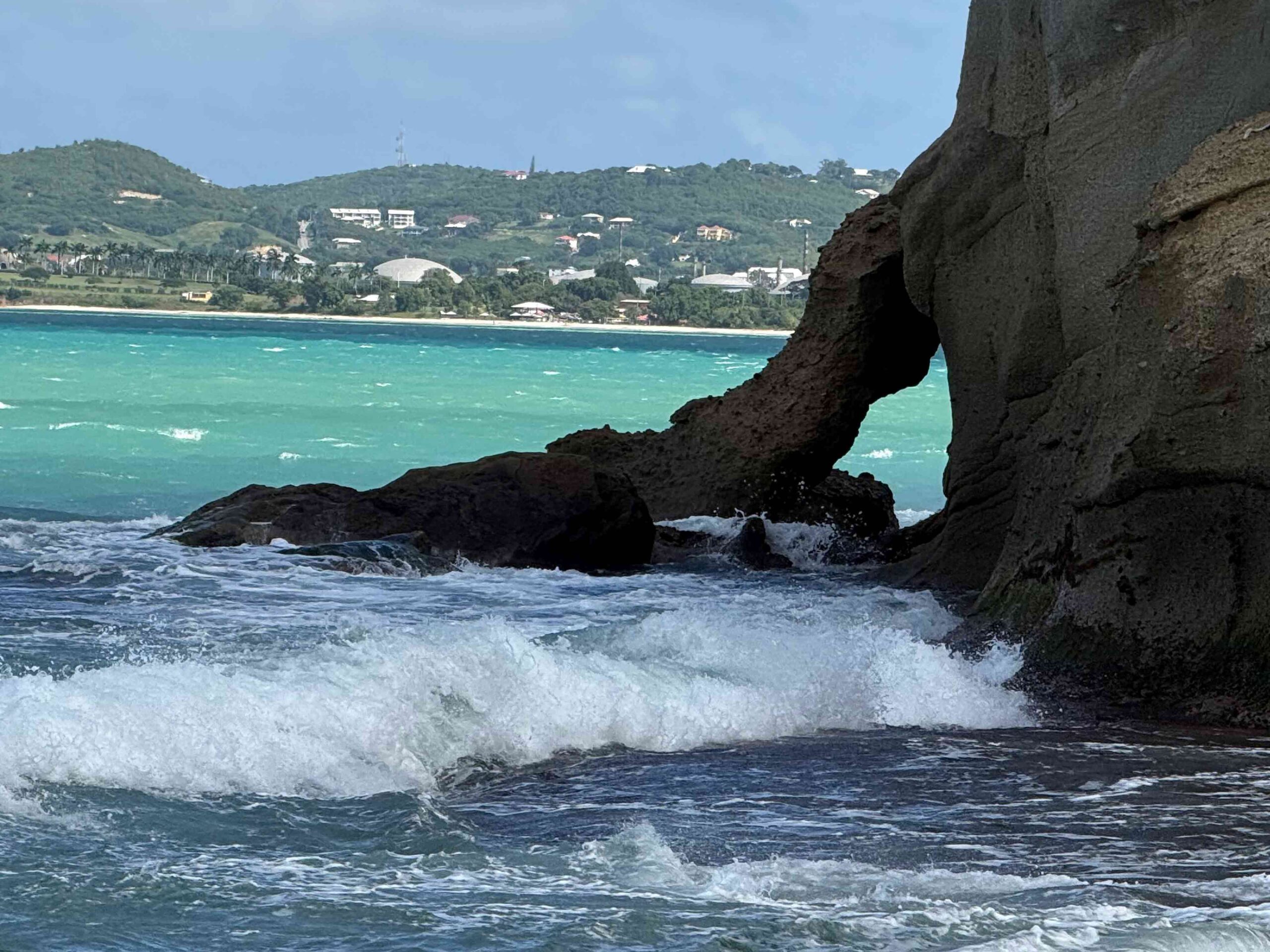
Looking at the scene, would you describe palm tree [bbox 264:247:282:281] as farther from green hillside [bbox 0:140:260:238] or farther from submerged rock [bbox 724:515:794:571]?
submerged rock [bbox 724:515:794:571]

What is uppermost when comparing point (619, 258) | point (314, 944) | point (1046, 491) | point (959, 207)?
point (619, 258)

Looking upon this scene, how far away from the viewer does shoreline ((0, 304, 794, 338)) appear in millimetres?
124188

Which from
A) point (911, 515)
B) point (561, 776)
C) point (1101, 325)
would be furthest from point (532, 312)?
point (561, 776)

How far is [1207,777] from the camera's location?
7586mm

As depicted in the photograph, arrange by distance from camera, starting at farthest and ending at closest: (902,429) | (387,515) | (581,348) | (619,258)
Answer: (619,258)
(581,348)
(902,429)
(387,515)

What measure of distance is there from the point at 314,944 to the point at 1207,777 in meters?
4.15

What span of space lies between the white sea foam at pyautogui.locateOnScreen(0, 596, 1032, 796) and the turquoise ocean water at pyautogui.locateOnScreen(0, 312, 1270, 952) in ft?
0.06

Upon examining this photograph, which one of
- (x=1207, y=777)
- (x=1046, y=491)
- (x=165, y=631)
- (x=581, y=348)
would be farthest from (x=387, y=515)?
(x=581, y=348)

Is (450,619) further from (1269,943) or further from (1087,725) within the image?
(1269,943)

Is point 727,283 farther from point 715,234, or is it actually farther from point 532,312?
point 715,234

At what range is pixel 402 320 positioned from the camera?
420ft

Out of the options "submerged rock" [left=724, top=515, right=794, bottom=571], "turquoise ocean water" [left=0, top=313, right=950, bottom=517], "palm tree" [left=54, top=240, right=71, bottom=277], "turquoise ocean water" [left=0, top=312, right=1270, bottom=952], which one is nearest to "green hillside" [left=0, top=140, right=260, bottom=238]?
"palm tree" [left=54, top=240, right=71, bottom=277]

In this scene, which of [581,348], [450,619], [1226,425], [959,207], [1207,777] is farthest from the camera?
[581,348]

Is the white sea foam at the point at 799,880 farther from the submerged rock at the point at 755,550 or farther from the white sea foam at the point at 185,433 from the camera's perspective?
the white sea foam at the point at 185,433
